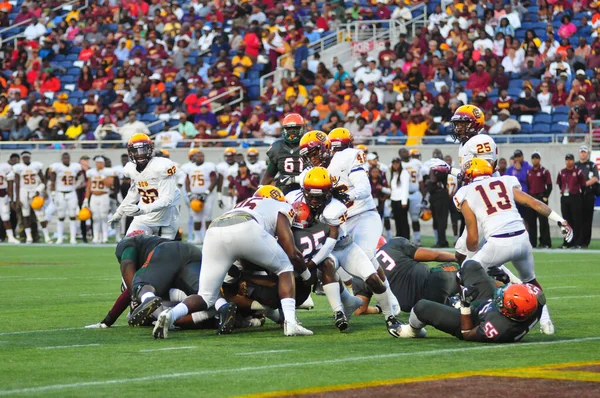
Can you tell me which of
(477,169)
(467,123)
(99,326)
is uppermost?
(467,123)

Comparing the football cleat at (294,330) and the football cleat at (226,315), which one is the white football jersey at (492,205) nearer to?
the football cleat at (294,330)

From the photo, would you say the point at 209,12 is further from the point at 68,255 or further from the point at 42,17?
the point at 68,255

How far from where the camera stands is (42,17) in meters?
32.8

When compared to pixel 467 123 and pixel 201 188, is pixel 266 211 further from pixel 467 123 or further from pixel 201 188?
pixel 201 188

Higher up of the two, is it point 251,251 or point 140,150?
point 140,150

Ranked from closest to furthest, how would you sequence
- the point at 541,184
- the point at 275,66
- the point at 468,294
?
1. the point at 468,294
2. the point at 541,184
3. the point at 275,66

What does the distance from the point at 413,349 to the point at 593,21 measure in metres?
17.6

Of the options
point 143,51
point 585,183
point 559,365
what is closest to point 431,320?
point 559,365

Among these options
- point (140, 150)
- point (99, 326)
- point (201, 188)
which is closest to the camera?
point (99, 326)

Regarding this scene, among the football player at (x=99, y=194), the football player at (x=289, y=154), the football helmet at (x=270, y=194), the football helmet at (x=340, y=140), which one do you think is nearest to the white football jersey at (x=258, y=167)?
the football player at (x=99, y=194)

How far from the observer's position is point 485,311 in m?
8.20

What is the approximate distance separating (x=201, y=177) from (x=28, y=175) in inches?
148

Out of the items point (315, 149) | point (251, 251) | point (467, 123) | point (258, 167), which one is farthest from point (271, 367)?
point (258, 167)

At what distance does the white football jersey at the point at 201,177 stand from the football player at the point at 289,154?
1073 cm
